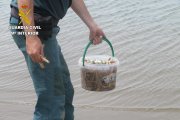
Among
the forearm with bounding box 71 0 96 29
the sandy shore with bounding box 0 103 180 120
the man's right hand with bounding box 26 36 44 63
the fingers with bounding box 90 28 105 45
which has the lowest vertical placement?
the sandy shore with bounding box 0 103 180 120

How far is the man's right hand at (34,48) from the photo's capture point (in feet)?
8.70

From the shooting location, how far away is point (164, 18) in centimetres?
784

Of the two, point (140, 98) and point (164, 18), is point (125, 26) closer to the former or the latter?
point (164, 18)

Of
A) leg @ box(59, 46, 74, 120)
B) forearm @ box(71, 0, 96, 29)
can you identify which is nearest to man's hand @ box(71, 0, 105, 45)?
forearm @ box(71, 0, 96, 29)

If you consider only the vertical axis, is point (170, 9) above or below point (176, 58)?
below

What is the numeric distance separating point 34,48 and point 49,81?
1.11 feet

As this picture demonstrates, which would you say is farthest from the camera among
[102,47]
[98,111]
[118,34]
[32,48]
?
[118,34]

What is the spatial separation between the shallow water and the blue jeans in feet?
5.01

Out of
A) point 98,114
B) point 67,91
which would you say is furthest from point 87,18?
point 98,114

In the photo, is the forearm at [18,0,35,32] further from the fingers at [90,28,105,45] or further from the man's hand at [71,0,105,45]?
the fingers at [90,28,105,45]

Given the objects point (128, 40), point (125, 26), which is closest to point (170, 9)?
point (125, 26)

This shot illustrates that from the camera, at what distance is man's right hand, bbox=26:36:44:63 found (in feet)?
8.70

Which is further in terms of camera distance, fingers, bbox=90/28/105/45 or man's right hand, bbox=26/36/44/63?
fingers, bbox=90/28/105/45

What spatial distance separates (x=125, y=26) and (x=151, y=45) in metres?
1.17
